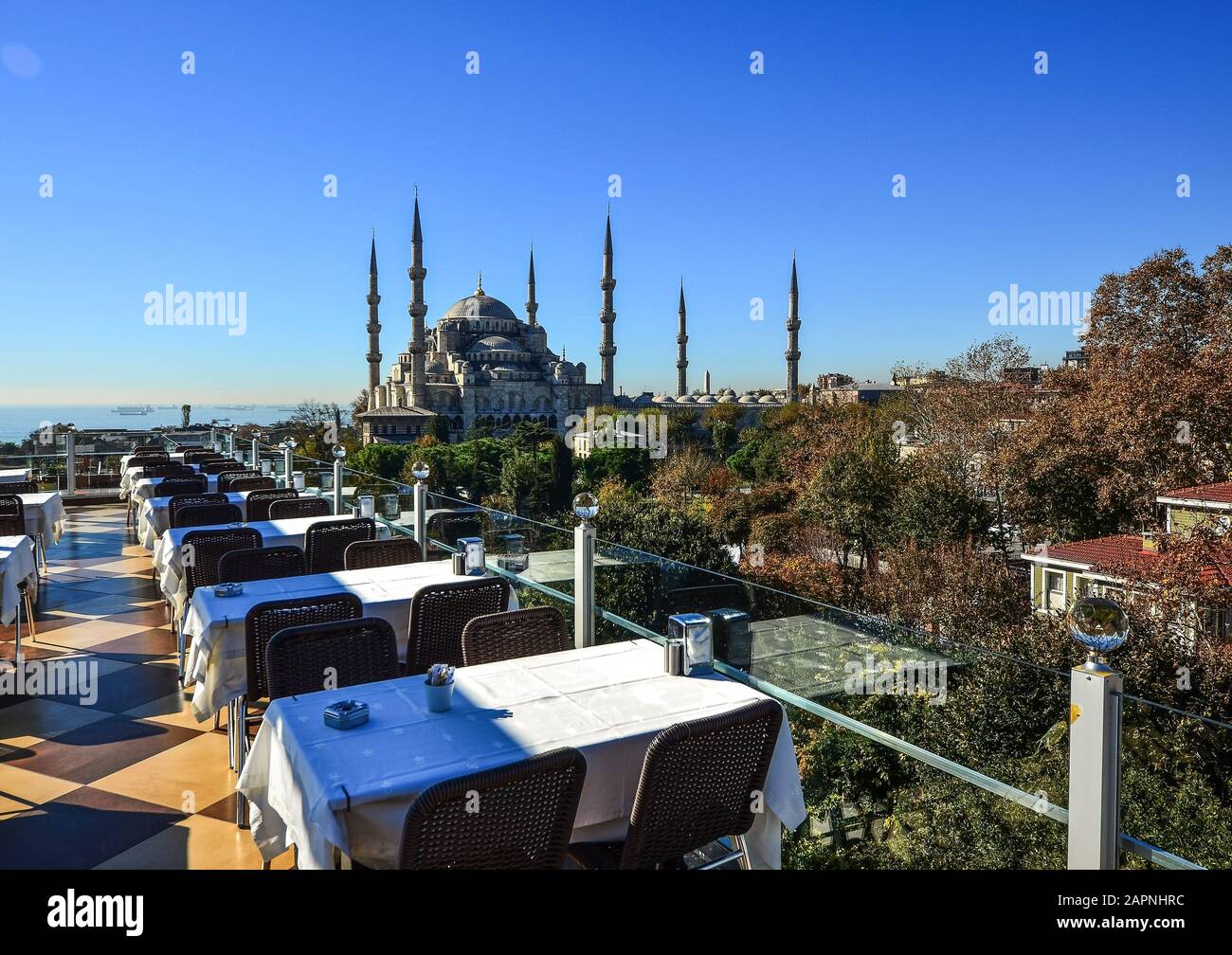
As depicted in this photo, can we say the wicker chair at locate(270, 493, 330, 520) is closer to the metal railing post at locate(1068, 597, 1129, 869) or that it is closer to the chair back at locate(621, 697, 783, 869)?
the chair back at locate(621, 697, 783, 869)

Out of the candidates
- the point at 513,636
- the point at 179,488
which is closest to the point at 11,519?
the point at 179,488

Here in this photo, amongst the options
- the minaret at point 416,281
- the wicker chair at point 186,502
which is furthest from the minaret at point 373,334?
the wicker chair at point 186,502

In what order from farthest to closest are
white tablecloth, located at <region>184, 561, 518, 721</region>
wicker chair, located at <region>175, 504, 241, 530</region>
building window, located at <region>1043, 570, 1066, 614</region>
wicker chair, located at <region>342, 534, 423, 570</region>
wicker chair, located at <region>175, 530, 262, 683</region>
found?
1. building window, located at <region>1043, 570, 1066, 614</region>
2. wicker chair, located at <region>175, 504, 241, 530</region>
3. wicker chair, located at <region>342, 534, 423, 570</region>
4. wicker chair, located at <region>175, 530, 262, 683</region>
5. white tablecloth, located at <region>184, 561, 518, 721</region>

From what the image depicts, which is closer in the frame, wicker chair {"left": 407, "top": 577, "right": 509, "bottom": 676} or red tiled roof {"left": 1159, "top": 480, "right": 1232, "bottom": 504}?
wicker chair {"left": 407, "top": 577, "right": 509, "bottom": 676}

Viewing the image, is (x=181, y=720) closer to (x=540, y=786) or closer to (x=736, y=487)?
(x=540, y=786)

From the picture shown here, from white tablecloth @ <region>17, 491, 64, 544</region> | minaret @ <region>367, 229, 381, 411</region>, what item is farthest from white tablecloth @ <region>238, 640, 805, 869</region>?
minaret @ <region>367, 229, 381, 411</region>

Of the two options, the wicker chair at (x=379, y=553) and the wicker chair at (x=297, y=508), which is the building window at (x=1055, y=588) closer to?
the wicker chair at (x=297, y=508)
